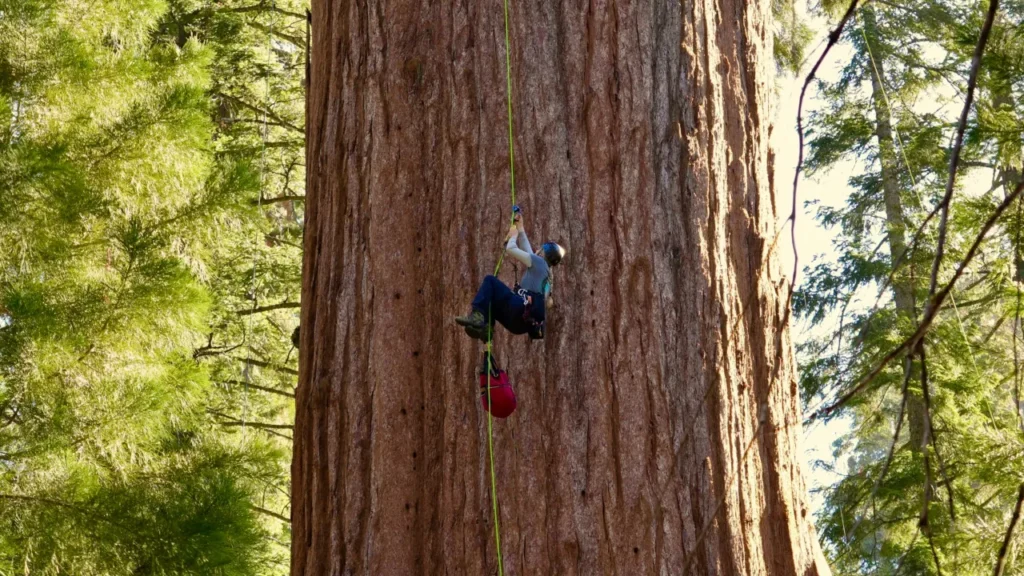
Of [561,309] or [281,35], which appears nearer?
[561,309]

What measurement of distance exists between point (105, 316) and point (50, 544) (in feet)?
4.64

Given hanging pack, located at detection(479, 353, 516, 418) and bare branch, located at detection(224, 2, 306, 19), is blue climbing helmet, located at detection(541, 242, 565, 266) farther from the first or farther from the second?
bare branch, located at detection(224, 2, 306, 19)

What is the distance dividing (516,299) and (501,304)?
4cm

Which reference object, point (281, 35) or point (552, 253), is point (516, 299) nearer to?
point (552, 253)

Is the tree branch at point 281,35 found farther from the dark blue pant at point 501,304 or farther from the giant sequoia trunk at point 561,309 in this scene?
the dark blue pant at point 501,304

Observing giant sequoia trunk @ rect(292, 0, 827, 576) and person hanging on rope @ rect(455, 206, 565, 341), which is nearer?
person hanging on rope @ rect(455, 206, 565, 341)

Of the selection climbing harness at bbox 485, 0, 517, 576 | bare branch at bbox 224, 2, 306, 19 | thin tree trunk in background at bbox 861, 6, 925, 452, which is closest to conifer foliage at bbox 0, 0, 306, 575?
bare branch at bbox 224, 2, 306, 19

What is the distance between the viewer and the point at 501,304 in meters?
2.54

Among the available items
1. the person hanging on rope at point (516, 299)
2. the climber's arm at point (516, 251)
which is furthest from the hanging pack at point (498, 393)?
the climber's arm at point (516, 251)

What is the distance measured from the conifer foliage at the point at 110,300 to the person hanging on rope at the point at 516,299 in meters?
4.13

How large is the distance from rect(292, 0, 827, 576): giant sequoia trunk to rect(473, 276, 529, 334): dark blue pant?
0.43 meters

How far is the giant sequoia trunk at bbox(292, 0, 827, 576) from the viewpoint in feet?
9.45

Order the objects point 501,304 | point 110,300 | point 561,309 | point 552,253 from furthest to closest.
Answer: point 110,300 < point 561,309 < point 552,253 < point 501,304

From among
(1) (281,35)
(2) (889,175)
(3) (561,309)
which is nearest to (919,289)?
(2) (889,175)
